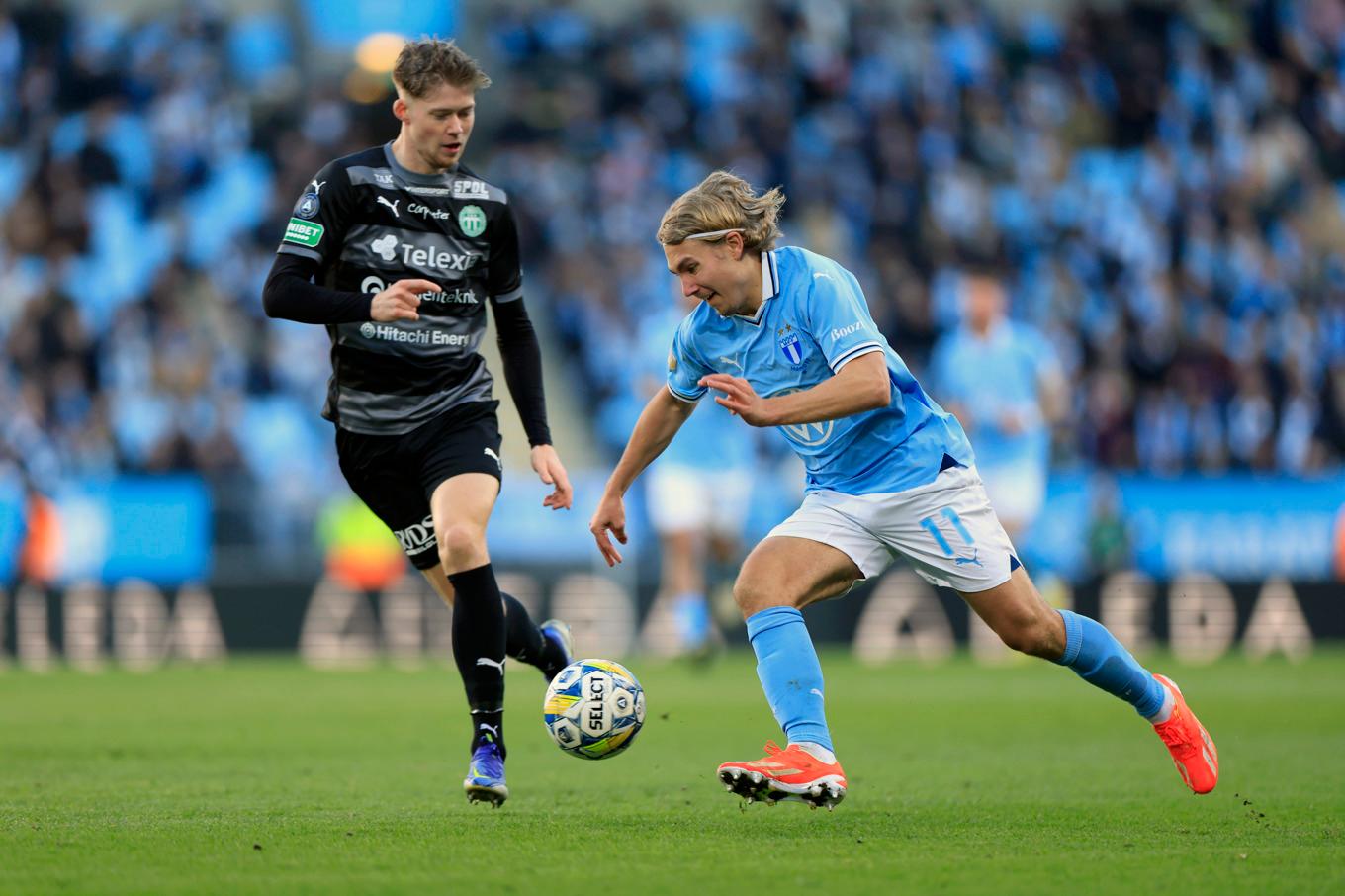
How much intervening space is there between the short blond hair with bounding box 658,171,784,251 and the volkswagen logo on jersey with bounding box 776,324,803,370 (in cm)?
27

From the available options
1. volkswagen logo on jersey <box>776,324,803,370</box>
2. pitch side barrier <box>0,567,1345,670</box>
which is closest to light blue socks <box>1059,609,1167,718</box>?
volkswagen logo on jersey <box>776,324,803,370</box>

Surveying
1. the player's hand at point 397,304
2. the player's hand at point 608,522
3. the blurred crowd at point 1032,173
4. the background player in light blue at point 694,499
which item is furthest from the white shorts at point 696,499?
the player's hand at point 397,304

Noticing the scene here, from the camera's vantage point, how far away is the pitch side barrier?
49.3 ft

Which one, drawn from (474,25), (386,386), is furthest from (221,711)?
(474,25)

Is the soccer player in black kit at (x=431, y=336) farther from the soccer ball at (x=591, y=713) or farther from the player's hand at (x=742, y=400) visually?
the player's hand at (x=742, y=400)

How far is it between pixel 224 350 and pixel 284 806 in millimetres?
12247

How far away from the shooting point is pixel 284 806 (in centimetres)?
579

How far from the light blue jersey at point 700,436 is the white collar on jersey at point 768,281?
7958 mm

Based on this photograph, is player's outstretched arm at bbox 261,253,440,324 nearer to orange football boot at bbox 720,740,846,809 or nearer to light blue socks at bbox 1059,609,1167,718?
orange football boot at bbox 720,740,846,809

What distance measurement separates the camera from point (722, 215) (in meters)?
5.52

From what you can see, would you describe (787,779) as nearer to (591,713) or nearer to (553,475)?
(591,713)

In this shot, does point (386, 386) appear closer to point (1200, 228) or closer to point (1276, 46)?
point (1200, 228)

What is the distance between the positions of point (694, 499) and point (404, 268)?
795 cm

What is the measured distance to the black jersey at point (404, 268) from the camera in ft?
20.1
